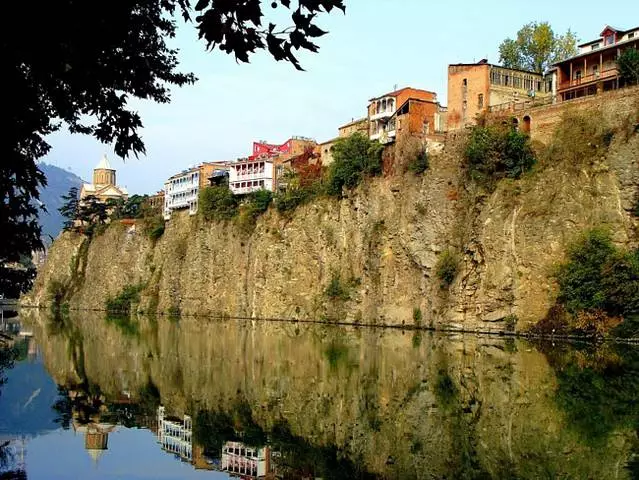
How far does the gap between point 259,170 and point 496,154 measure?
116 feet

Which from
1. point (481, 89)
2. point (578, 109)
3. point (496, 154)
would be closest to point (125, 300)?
point (481, 89)

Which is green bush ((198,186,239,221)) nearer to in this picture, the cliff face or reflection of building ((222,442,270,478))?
the cliff face

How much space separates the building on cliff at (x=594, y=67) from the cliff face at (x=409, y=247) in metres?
6.53

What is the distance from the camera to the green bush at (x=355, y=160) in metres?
62.4

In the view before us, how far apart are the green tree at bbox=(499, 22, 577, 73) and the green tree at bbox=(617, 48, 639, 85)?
76.5 feet

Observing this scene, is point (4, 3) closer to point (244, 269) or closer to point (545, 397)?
point (545, 397)

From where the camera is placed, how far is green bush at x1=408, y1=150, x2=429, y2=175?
189ft

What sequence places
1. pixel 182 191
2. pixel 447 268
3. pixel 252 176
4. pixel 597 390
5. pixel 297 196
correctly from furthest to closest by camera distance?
pixel 182 191 < pixel 252 176 < pixel 297 196 < pixel 447 268 < pixel 597 390

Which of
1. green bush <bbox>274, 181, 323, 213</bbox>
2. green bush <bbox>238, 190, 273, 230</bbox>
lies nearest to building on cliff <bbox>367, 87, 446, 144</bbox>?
green bush <bbox>274, 181, 323, 213</bbox>

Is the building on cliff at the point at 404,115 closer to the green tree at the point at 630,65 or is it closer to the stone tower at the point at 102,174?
the green tree at the point at 630,65

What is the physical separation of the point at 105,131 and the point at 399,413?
11374mm

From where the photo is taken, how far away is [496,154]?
50.9m

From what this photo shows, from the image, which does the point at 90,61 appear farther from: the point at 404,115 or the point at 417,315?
the point at 404,115

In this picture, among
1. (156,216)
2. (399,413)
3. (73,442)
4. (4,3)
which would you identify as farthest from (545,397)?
(156,216)
